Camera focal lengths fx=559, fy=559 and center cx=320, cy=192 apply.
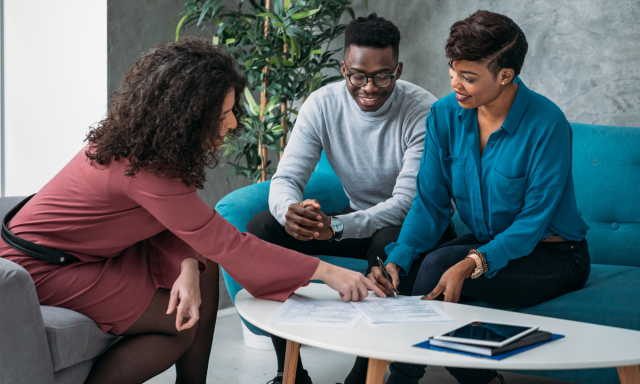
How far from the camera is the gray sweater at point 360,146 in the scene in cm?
199

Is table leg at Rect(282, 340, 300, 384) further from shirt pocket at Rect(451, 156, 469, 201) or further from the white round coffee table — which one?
shirt pocket at Rect(451, 156, 469, 201)

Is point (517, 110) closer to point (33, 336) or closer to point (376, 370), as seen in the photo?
point (376, 370)

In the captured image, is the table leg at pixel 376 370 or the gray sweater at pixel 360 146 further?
the gray sweater at pixel 360 146

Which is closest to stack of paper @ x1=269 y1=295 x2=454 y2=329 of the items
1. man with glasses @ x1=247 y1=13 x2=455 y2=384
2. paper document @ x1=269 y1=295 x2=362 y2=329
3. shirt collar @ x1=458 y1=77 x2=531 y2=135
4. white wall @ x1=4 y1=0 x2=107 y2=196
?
paper document @ x1=269 y1=295 x2=362 y2=329

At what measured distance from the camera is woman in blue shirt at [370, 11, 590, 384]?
1540 millimetres

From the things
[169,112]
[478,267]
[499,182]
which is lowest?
[478,267]

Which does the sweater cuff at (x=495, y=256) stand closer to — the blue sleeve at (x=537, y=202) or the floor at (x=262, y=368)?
the blue sleeve at (x=537, y=202)

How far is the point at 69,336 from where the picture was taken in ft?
3.86

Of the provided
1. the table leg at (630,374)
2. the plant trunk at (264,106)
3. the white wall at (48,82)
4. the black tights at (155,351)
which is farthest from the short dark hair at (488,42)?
the white wall at (48,82)

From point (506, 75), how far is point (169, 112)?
0.95 metres

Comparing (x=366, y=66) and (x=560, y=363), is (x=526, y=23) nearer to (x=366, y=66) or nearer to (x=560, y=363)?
(x=366, y=66)

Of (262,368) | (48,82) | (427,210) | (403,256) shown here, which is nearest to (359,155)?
(427,210)

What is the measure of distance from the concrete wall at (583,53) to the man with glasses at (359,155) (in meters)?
0.79

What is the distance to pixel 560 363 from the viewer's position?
3.08 feet
